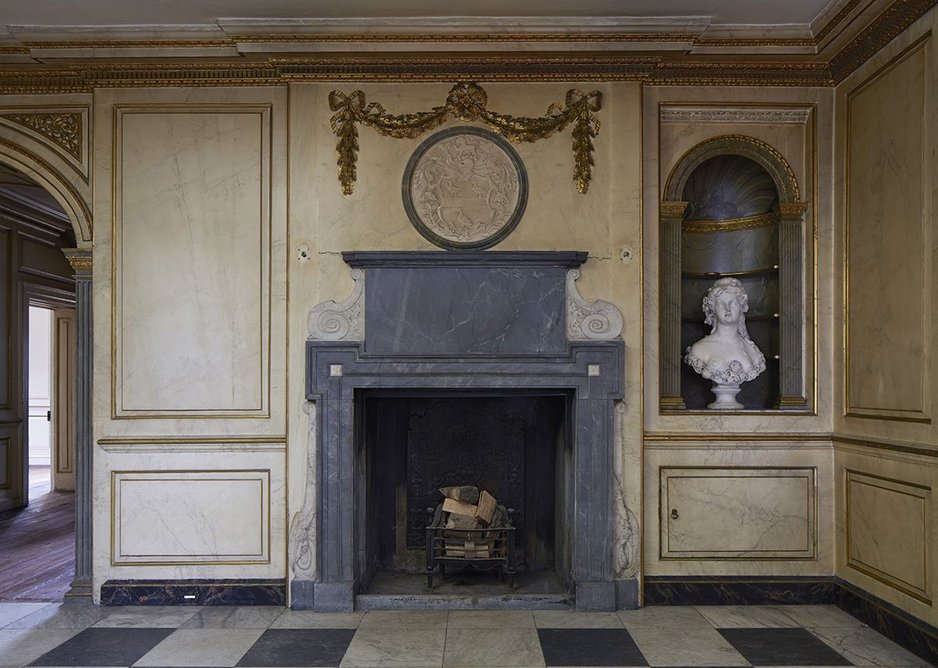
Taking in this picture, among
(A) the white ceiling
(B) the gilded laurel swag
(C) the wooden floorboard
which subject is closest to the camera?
(A) the white ceiling

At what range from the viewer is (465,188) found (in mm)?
4215

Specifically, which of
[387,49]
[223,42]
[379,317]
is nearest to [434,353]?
[379,317]

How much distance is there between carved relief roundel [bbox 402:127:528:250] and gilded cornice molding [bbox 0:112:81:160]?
1.91m

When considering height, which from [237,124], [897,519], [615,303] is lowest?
[897,519]

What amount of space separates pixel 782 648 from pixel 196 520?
303 centimetres

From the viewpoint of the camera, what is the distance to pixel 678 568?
4.25 m

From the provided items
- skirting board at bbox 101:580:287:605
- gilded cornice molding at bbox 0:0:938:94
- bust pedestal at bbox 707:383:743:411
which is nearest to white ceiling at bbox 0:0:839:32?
gilded cornice molding at bbox 0:0:938:94

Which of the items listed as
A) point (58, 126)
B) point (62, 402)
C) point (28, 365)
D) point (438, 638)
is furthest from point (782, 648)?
point (62, 402)

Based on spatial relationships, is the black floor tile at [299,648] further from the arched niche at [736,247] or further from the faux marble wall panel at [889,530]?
the faux marble wall panel at [889,530]

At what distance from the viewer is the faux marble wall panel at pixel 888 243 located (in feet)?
11.5

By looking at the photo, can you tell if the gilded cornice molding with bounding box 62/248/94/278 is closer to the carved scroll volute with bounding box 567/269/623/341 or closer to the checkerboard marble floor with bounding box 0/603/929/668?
the checkerboard marble floor with bounding box 0/603/929/668

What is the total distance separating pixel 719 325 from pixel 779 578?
144 centimetres

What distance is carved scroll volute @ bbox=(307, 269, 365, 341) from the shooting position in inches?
164

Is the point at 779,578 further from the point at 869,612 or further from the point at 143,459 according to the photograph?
the point at 143,459
